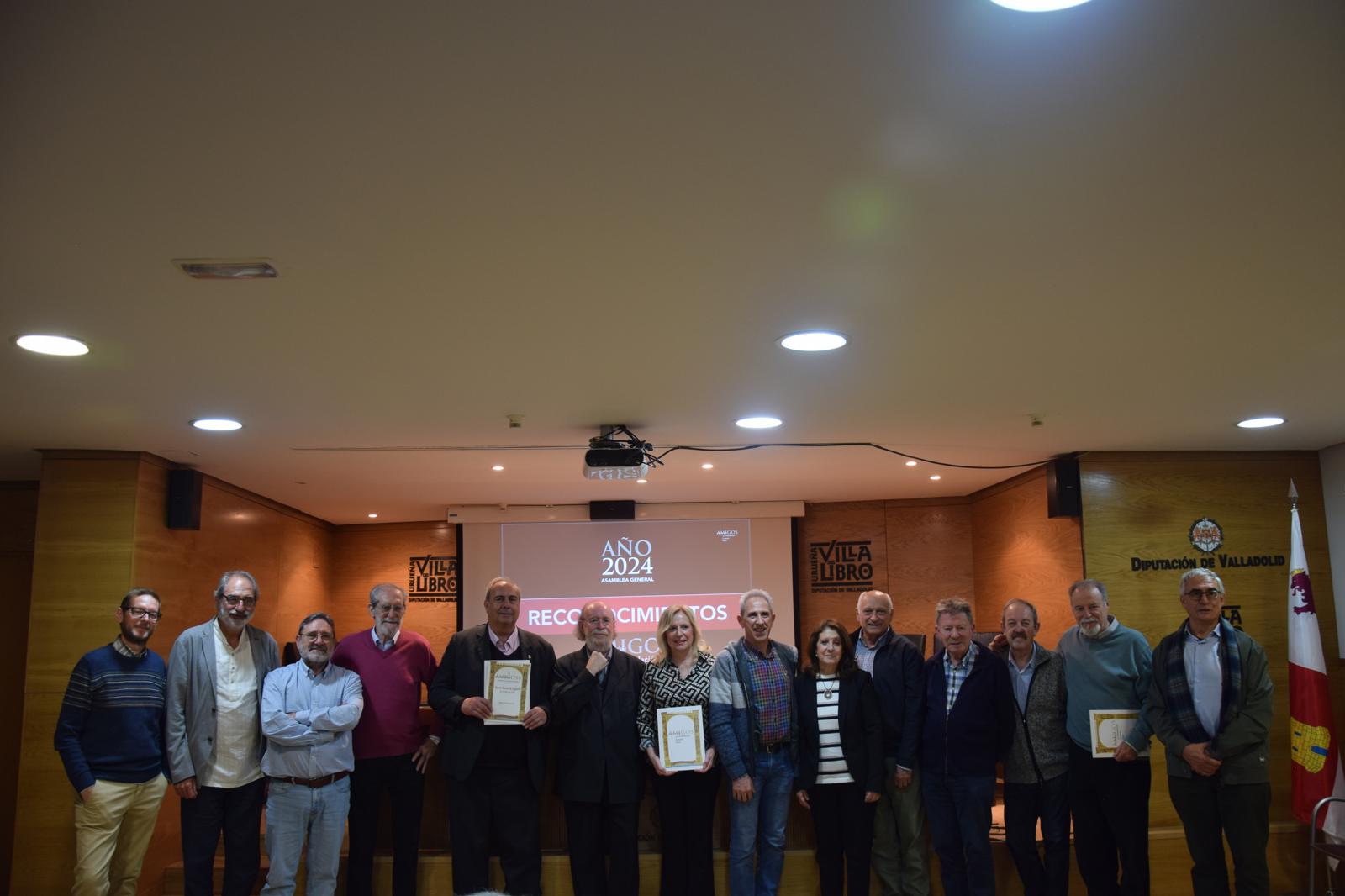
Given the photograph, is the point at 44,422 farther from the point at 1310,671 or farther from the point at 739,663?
the point at 1310,671

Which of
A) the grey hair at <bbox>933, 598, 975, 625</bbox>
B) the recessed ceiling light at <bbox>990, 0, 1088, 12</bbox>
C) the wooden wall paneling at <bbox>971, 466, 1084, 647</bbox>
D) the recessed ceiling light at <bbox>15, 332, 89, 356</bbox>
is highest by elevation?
the recessed ceiling light at <bbox>15, 332, 89, 356</bbox>

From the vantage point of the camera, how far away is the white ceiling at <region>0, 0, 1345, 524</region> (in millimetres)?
1714

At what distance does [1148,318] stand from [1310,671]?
316 cm

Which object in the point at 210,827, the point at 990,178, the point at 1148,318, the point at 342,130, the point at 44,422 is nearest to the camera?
the point at 342,130

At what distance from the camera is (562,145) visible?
2.09 meters

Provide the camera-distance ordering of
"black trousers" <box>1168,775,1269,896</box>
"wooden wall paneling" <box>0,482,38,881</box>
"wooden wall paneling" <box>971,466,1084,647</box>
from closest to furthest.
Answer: "black trousers" <box>1168,775,1269,896</box>, "wooden wall paneling" <box>971,466,1084,647</box>, "wooden wall paneling" <box>0,482,38,881</box>

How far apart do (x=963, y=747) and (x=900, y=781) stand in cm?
33

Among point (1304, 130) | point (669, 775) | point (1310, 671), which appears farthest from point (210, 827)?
point (1310, 671)

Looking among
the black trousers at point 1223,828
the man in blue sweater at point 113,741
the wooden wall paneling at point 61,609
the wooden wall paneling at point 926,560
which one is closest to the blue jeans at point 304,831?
the man in blue sweater at point 113,741

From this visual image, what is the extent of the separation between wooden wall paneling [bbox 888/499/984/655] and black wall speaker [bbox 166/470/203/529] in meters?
5.82

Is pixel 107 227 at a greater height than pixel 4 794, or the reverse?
pixel 107 227

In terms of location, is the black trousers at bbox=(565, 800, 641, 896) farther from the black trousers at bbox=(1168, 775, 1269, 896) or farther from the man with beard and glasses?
the black trousers at bbox=(1168, 775, 1269, 896)

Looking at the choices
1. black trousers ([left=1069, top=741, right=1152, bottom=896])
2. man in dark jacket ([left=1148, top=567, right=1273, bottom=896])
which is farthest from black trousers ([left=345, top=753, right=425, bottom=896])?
man in dark jacket ([left=1148, top=567, right=1273, bottom=896])

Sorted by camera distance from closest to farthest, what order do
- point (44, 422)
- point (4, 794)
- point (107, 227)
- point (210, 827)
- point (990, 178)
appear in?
1. point (990, 178)
2. point (107, 227)
3. point (210, 827)
4. point (44, 422)
5. point (4, 794)
